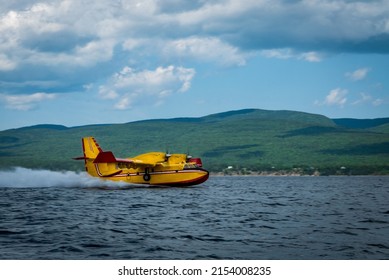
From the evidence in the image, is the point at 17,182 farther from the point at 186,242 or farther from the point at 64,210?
the point at 186,242

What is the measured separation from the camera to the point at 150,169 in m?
77.9

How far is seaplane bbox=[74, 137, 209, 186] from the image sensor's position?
252 ft

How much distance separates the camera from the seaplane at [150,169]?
7681cm

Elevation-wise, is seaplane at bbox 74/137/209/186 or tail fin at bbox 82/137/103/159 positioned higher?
tail fin at bbox 82/137/103/159

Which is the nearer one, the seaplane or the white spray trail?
the seaplane

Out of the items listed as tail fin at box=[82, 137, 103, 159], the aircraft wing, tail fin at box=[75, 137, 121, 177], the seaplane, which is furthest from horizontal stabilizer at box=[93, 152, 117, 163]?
tail fin at box=[82, 137, 103, 159]

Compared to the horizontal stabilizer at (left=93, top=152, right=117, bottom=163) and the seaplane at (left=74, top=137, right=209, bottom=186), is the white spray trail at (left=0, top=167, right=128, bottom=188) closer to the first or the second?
the seaplane at (left=74, top=137, right=209, bottom=186)
